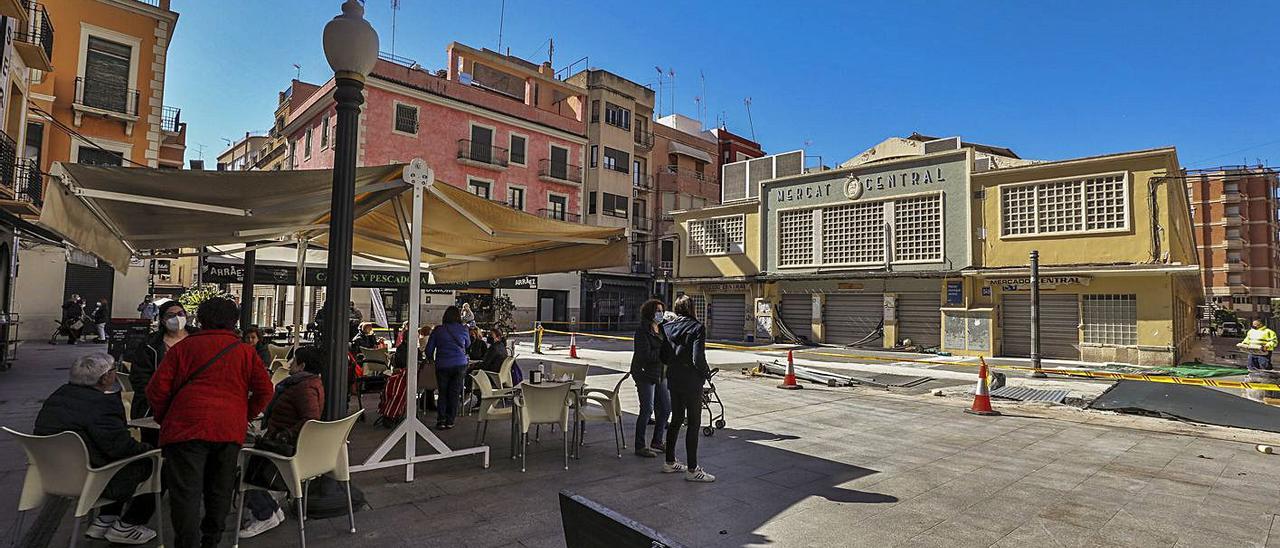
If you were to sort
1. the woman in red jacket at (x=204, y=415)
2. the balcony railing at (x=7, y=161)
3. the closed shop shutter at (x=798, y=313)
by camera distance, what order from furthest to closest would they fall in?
the closed shop shutter at (x=798, y=313)
the balcony railing at (x=7, y=161)
the woman in red jacket at (x=204, y=415)

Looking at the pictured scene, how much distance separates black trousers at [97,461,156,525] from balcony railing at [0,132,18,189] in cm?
1205

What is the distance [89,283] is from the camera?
20812mm

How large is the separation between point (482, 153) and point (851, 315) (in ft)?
64.6

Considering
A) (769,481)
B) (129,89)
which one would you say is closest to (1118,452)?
(769,481)

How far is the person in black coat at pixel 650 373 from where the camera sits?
6.25 m

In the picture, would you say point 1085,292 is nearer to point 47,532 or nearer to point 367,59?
point 367,59

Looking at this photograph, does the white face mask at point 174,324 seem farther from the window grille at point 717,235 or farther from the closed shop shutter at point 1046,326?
the window grille at point 717,235

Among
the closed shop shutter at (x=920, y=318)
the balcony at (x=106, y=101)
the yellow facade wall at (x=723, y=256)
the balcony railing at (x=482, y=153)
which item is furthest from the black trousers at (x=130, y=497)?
the balcony railing at (x=482, y=153)

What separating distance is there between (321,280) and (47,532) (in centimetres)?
661

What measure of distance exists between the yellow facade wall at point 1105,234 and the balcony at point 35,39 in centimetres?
2708

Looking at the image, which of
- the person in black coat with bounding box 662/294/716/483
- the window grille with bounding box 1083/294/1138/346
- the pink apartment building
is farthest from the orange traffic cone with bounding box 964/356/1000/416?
the pink apartment building

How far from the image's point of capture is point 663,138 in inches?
1702

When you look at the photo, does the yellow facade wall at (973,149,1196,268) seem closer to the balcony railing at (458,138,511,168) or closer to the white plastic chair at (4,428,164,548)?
the balcony railing at (458,138,511,168)

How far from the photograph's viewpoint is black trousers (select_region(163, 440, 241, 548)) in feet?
10.6
